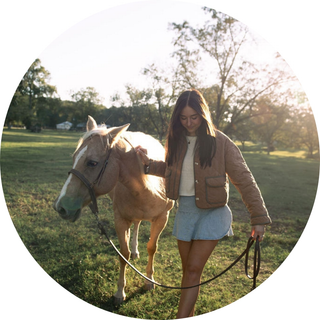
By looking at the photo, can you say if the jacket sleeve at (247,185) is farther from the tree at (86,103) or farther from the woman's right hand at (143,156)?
the tree at (86,103)

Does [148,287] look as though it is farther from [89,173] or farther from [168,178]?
[89,173]

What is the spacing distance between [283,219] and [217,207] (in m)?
4.98

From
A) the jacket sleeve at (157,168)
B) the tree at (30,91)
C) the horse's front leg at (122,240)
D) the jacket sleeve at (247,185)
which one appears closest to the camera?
the jacket sleeve at (247,185)

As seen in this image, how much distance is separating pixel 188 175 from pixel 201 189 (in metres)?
0.21

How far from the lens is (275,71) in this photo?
4.97 m

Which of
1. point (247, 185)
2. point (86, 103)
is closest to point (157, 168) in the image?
point (247, 185)

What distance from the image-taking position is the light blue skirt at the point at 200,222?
2227 mm

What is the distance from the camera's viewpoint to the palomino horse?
221cm

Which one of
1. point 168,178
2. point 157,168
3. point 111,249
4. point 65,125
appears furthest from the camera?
point 65,125

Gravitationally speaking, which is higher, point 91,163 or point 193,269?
point 91,163

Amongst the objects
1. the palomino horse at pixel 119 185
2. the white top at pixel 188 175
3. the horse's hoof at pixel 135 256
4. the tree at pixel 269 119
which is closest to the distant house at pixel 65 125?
the palomino horse at pixel 119 185

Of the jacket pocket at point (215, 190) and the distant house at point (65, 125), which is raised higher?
the distant house at point (65, 125)

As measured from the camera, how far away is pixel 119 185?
3178 mm

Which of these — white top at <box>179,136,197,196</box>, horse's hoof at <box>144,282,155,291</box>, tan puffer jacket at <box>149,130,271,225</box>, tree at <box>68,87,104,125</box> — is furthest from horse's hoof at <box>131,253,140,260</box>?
tree at <box>68,87,104,125</box>
